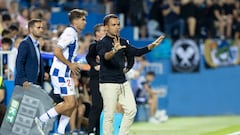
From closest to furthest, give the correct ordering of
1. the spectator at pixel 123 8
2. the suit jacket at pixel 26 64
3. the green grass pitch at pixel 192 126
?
the suit jacket at pixel 26 64 < the green grass pitch at pixel 192 126 < the spectator at pixel 123 8

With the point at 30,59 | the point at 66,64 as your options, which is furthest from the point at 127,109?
the point at 30,59

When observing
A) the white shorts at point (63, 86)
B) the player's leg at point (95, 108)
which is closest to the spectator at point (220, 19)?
the player's leg at point (95, 108)

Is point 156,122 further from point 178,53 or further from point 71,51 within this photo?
point 71,51

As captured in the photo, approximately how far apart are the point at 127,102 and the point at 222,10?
487 inches

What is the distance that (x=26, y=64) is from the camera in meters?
14.5

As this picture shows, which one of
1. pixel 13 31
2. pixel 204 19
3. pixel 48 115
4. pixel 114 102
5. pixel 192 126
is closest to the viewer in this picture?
pixel 114 102

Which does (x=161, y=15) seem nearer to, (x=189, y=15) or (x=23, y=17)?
Result: (x=189, y=15)

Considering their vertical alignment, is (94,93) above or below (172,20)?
below

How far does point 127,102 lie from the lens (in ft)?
45.3

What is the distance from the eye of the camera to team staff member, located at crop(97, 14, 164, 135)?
13.7 meters

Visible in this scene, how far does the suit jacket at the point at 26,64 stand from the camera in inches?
564

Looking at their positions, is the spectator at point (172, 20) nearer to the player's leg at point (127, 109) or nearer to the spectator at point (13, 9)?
the spectator at point (13, 9)

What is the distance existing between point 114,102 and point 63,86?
1.21 m

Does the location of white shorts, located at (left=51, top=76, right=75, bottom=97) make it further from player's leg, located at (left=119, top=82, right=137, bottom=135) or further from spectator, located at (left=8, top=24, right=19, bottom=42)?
spectator, located at (left=8, top=24, right=19, bottom=42)
